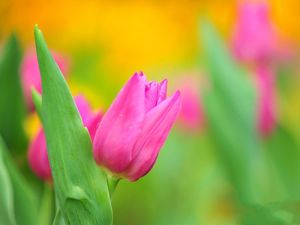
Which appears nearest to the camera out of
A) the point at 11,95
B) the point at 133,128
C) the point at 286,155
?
the point at 133,128

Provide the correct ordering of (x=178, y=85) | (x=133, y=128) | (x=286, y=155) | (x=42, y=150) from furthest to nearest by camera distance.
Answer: (x=178, y=85) < (x=286, y=155) < (x=42, y=150) < (x=133, y=128)

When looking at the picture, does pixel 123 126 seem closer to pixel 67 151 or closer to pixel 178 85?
pixel 67 151

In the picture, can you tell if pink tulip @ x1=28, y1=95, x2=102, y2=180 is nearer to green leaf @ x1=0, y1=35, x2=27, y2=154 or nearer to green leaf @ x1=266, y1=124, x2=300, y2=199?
green leaf @ x1=0, y1=35, x2=27, y2=154

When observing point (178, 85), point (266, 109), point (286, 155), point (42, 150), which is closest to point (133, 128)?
point (42, 150)

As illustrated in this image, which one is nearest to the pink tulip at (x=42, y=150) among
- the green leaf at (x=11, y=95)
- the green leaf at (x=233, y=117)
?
the green leaf at (x=11, y=95)

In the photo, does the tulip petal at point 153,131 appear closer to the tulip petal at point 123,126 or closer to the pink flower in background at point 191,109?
the tulip petal at point 123,126

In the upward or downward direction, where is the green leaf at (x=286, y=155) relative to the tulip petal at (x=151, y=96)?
upward

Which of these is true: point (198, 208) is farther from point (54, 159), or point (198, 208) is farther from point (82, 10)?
point (82, 10)
